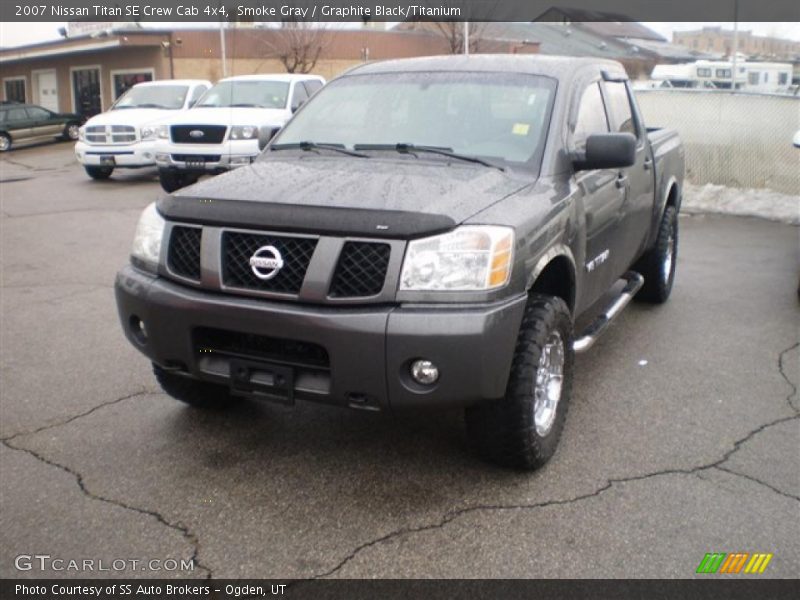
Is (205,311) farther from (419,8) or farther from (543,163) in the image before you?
(419,8)

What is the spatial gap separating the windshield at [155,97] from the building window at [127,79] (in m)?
17.9

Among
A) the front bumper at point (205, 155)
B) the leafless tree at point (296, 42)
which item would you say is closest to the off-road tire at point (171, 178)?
the front bumper at point (205, 155)

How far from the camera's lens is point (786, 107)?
1155 cm

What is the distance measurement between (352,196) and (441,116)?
1.14m

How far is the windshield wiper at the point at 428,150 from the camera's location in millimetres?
3966

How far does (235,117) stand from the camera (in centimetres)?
1298

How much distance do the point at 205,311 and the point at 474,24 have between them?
29218 mm

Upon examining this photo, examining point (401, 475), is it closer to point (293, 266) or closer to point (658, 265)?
point (293, 266)

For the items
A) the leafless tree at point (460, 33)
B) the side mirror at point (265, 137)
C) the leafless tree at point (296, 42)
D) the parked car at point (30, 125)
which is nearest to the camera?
the side mirror at point (265, 137)

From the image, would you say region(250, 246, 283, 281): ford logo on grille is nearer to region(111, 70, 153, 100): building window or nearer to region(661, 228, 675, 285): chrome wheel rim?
region(661, 228, 675, 285): chrome wheel rim

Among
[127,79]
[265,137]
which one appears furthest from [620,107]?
[127,79]

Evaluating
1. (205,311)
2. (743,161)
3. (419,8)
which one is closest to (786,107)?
(743,161)

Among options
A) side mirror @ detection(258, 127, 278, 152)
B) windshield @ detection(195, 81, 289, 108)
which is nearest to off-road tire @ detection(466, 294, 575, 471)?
side mirror @ detection(258, 127, 278, 152)

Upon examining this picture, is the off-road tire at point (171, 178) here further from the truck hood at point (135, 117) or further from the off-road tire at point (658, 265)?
the off-road tire at point (658, 265)
